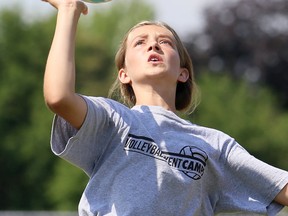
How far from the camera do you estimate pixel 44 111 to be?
39.3 metres

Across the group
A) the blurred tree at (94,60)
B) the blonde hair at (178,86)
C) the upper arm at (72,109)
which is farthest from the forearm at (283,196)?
the blurred tree at (94,60)

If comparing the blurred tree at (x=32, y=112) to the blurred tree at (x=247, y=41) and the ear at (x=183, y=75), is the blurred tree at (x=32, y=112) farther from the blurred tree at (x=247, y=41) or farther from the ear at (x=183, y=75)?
the ear at (x=183, y=75)

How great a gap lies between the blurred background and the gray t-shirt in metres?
25.6

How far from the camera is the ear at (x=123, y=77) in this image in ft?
19.6

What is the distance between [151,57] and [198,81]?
35.5m

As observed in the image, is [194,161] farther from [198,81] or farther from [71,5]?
[198,81]

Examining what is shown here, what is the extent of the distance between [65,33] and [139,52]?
0.75 meters

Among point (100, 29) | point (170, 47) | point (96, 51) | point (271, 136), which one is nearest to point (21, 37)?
point (96, 51)

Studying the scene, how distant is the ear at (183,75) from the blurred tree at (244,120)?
87.6 feet

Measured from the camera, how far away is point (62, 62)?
509 centimetres

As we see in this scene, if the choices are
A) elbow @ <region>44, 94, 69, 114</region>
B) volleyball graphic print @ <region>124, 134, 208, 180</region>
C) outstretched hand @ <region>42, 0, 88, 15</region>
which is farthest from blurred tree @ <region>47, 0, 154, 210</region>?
elbow @ <region>44, 94, 69, 114</region>

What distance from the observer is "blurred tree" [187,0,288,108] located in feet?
158

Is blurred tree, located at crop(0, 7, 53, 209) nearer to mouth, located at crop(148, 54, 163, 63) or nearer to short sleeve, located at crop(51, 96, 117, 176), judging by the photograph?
mouth, located at crop(148, 54, 163, 63)

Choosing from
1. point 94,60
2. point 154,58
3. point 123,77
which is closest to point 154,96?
point 154,58
